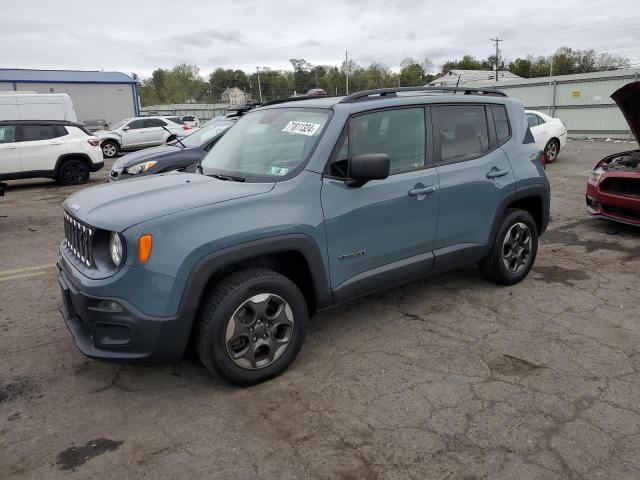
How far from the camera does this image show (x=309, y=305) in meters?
3.54

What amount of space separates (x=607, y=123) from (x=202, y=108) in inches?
1360

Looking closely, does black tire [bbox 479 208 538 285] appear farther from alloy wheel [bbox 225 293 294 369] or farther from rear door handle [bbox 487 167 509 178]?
alloy wheel [bbox 225 293 294 369]

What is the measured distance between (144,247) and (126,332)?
0.50 meters

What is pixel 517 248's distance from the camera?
4859mm

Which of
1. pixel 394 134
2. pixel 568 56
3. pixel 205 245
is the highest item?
pixel 568 56

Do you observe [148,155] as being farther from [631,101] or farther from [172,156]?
[631,101]

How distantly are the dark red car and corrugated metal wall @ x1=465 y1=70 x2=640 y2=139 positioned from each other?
48.8 ft

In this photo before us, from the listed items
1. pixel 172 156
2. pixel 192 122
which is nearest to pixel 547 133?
pixel 172 156

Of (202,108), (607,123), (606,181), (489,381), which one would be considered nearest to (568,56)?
(202,108)

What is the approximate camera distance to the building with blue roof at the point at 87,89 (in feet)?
102

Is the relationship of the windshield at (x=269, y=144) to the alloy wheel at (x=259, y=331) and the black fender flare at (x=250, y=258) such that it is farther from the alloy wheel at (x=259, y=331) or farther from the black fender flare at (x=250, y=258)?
the alloy wheel at (x=259, y=331)

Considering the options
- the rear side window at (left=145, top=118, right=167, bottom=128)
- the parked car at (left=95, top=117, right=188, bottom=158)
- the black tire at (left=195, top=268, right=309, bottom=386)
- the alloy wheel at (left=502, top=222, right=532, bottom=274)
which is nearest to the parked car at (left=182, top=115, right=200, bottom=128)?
the rear side window at (left=145, top=118, right=167, bottom=128)

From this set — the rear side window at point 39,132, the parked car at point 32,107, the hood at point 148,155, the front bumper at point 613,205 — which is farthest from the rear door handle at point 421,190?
the parked car at point 32,107

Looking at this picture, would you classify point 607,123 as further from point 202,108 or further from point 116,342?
point 202,108
